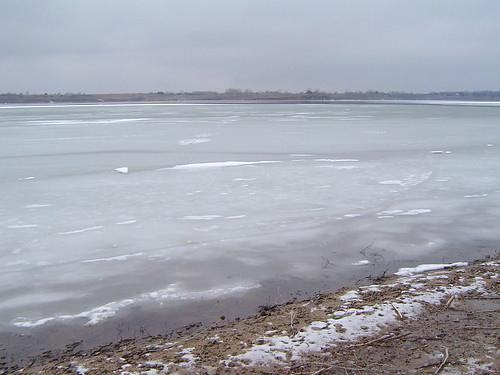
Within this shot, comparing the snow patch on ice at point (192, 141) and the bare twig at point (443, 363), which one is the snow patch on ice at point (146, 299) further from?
the snow patch on ice at point (192, 141)

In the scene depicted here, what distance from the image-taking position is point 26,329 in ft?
14.9

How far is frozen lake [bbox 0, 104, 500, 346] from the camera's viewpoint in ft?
17.9

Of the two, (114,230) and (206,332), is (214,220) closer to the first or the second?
(114,230)

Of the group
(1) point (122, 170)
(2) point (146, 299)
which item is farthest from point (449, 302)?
(1) point (122, 170)

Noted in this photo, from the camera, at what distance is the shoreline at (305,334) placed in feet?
11.9

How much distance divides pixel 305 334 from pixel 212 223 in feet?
12.8

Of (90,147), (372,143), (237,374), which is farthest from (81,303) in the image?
(372,143)

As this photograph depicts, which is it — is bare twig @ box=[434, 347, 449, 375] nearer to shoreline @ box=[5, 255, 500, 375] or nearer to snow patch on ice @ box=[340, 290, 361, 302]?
shoreline @ box=[5, 255, 500, 375]

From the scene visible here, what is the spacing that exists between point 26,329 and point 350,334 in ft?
9.86

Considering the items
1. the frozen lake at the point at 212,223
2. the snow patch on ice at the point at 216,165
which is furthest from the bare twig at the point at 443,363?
the snow patch on ice at the point at 216,165

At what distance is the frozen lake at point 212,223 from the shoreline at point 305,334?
28.6 inches

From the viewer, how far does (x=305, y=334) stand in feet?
13.2

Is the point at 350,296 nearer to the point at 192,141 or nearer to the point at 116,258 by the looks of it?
the point at 116,258

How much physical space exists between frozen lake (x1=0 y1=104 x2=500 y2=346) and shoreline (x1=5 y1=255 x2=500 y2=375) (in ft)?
2.39
